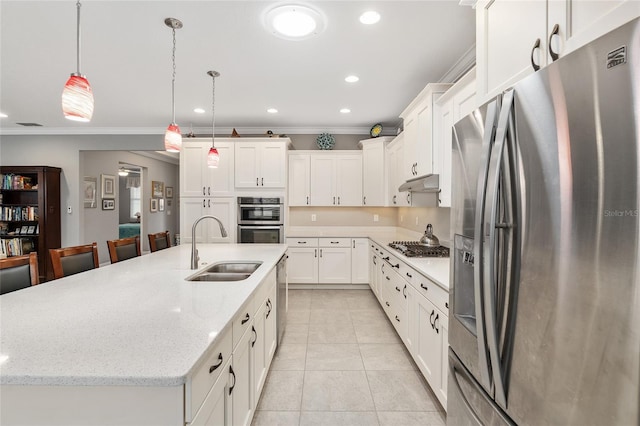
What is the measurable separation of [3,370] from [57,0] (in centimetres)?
230

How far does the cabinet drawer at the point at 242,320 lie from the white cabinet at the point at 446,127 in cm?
179

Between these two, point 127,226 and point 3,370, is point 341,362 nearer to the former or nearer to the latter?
point 3,370

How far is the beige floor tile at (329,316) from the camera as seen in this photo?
3.50 meters

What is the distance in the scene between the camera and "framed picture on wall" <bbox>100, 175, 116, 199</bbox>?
6.34 meters

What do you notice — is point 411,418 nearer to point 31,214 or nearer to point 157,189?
point 31,214

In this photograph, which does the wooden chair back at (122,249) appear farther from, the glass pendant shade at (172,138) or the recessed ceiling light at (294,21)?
the recessed ceiling light at (294,21)

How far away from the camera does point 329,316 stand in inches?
144

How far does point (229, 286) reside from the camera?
1682 mm

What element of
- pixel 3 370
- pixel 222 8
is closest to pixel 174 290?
pixel 3 370

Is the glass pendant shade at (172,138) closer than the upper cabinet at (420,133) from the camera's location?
Yes

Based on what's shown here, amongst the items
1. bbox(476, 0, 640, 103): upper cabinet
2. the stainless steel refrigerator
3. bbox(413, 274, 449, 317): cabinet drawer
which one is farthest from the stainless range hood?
the stainless steel refrigerator

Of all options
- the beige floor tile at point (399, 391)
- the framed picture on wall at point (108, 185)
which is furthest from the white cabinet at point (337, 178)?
the framed picture on wall at point (108, 185)

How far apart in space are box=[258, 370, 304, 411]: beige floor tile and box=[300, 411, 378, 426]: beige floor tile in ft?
0.38

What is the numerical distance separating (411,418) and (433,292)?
814mm
